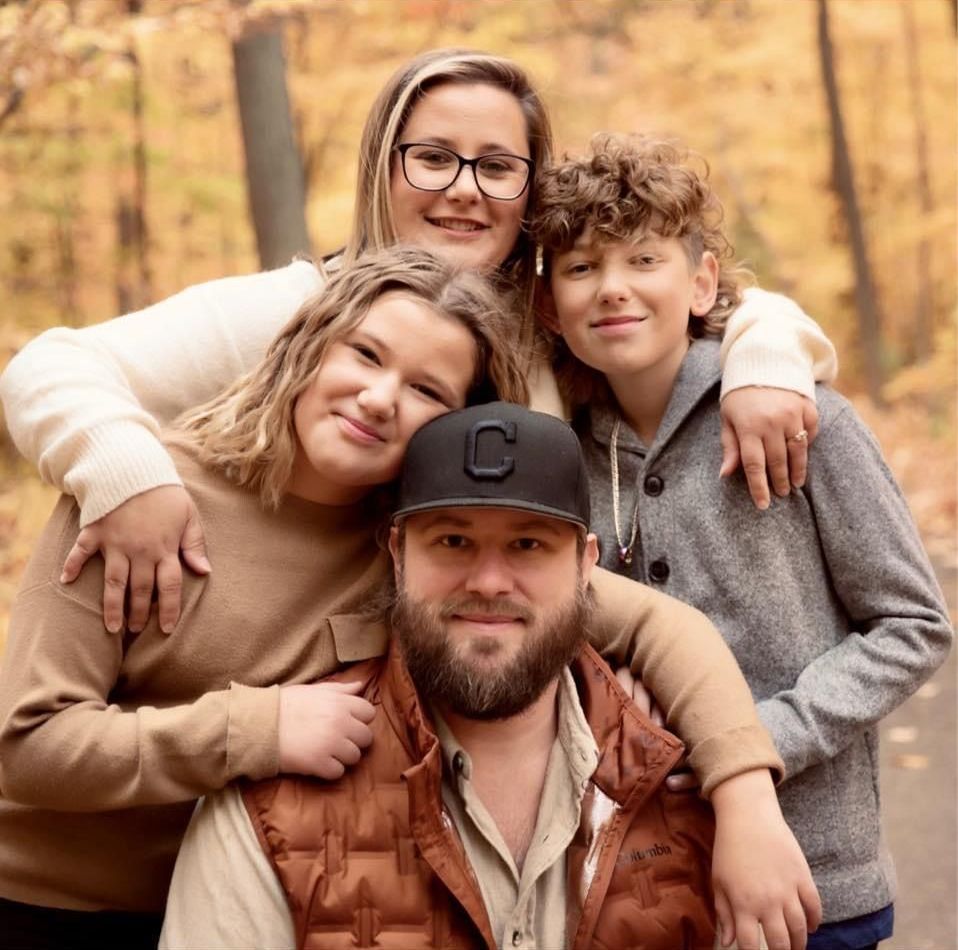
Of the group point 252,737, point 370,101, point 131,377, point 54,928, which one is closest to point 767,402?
point 252,737

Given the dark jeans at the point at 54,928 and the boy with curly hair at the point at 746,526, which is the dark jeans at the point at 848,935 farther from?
the dark jeans at the point at 54,928

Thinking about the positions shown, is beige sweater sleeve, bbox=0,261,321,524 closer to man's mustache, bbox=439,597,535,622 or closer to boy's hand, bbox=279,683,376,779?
boy's hand, bbox=279,683,376,779

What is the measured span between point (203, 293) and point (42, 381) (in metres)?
0.54

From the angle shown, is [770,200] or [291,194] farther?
[770,200]

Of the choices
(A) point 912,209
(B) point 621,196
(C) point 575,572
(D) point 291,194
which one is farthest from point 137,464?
(A) point 912,209

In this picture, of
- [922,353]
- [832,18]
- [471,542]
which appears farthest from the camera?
[922,353]

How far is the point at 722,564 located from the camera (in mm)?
Answer: 2906

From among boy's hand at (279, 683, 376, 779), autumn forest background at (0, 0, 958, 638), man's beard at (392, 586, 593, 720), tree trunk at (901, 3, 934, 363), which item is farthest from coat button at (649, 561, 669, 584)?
tree trunk at (901, 3, 934, 363)

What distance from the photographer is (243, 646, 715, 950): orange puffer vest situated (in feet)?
7.72

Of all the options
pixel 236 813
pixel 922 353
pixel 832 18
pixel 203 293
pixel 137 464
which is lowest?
pixel 922 353

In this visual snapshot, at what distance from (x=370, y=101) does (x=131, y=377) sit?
10281mm

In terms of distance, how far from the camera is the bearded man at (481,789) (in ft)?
7.74

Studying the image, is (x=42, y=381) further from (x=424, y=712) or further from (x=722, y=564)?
(x=722, y=564)

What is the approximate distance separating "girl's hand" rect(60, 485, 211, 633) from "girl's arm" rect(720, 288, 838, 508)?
1302mm
